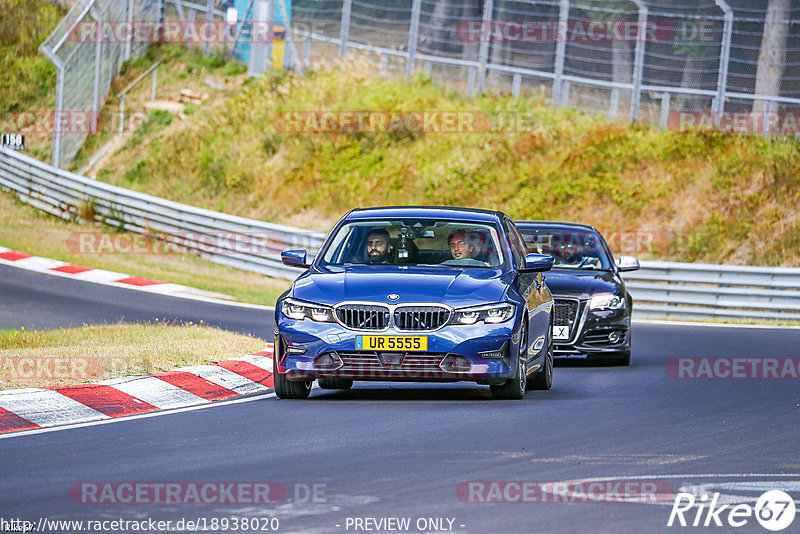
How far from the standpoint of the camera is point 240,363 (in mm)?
13656

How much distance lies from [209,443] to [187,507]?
2.24 m

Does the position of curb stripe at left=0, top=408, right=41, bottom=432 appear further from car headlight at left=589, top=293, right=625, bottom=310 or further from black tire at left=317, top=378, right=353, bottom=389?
car headlight at left=589, top=293, right=625, bottom=310

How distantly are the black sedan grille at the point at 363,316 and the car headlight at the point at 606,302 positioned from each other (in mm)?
5313

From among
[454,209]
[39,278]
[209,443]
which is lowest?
[39,278]

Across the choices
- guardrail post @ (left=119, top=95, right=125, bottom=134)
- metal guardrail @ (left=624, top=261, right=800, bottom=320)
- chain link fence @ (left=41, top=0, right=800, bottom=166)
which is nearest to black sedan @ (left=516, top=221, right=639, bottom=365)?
metal guardrail @ (left=624, top=261, right=800, bottom=320)

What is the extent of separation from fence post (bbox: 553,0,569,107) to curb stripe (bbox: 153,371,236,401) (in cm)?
2133

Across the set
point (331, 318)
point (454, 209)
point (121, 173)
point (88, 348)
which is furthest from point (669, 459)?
point (121, 173)

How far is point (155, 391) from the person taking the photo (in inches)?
460

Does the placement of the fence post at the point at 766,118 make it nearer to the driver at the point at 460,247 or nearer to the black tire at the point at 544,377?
the black tire at the point at 544,377

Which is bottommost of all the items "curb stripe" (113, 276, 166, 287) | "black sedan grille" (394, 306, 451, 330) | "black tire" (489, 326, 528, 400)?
"curb stripe" (113, 276, 166, 287)

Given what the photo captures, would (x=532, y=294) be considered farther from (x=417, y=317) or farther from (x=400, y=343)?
(x=400, y=343)

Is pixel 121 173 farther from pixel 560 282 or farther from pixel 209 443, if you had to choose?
pixel 209 443

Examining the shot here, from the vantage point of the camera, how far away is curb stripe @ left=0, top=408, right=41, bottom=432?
979 centimetres

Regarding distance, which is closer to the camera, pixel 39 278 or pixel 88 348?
pixel 88 348
